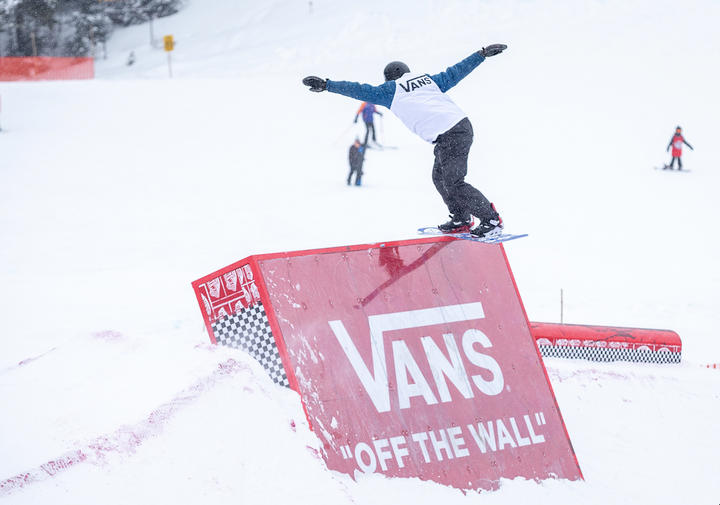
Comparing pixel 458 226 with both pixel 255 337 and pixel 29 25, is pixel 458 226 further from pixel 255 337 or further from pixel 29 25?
pixel 29 25

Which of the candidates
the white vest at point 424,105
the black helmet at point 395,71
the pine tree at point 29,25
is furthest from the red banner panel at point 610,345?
the pine tree at point 29,25

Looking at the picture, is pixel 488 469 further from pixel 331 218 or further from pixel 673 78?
pixel 673 78

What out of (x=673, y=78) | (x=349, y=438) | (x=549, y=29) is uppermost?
(x=549, y=29)

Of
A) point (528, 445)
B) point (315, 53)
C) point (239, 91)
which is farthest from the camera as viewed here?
point (315, 53)

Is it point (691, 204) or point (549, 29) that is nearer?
point (691, 204)

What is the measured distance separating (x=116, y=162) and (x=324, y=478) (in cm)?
1382

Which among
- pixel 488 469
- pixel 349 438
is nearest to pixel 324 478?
pixel 349 438

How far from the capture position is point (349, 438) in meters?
3.40

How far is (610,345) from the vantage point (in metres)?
6.01

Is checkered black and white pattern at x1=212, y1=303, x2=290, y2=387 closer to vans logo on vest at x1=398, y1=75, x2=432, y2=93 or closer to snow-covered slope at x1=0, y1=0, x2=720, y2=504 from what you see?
snow-covered slope at x1=0, y1=0, x2=720, y2=504

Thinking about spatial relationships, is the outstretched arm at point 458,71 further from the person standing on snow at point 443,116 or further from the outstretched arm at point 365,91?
the outstretched arm at point 365,91

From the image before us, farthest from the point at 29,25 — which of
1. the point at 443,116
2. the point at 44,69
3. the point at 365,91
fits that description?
the point at 443,116

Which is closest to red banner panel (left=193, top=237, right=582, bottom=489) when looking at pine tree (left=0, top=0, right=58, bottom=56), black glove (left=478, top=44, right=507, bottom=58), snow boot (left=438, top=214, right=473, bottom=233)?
snow boot (left=438, top=214, right=473, bottom=233)

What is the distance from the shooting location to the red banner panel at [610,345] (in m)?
5.98
